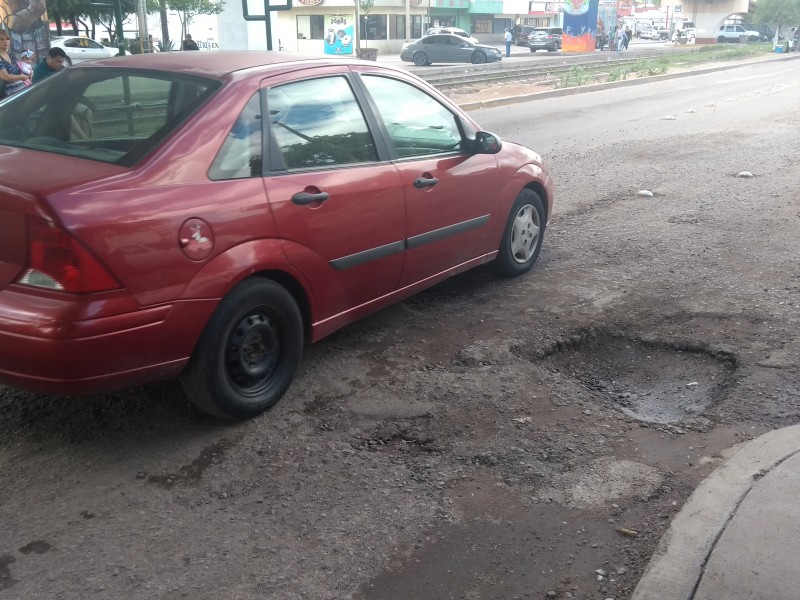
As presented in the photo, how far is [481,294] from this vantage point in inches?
241

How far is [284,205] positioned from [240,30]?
1749 centimetres

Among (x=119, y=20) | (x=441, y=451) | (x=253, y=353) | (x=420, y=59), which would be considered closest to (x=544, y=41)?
(x=420, y=59)

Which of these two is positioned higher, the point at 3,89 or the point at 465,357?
the point at 3,89

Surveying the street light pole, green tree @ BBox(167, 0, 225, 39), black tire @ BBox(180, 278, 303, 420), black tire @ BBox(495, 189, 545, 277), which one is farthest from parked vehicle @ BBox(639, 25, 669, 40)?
black tire @ BBox(180, 278, 303, 420)

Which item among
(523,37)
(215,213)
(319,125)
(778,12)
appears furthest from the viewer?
(778,12)

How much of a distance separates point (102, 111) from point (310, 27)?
62.3 meters

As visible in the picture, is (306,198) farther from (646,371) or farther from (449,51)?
(449,51)

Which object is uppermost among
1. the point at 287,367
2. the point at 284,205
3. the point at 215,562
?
the point at 284,205

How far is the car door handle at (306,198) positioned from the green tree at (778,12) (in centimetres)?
7516

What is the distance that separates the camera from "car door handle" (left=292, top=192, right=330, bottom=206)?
13.7ft

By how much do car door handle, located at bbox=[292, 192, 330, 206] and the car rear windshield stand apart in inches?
24.8

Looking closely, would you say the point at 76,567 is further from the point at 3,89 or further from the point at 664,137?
the point at 664,137

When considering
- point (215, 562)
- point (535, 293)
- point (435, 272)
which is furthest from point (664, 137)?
point (215, 562)

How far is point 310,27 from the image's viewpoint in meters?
63.3
